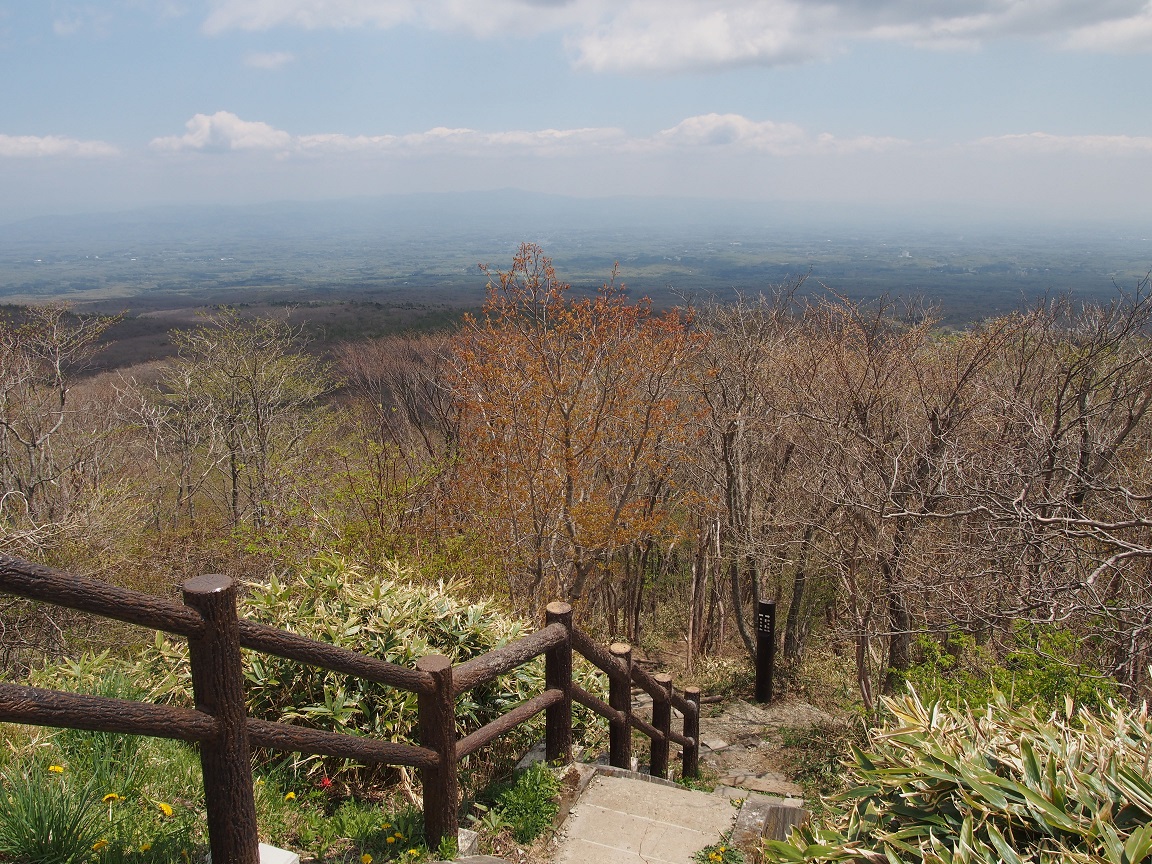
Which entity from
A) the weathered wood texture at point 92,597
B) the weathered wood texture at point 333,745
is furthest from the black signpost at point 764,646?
the weathered wood texture at point 92,597

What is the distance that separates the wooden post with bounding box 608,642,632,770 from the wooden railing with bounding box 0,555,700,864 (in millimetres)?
992

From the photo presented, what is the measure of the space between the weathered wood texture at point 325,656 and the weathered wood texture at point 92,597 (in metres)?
0.25

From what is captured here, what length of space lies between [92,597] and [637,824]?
316cm

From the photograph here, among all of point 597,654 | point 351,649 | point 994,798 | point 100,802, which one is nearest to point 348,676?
point 351,649

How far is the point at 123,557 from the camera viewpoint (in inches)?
474

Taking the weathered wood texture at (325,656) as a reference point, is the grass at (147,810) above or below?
below

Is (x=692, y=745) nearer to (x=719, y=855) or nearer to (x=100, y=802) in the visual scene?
(x=719, y=855)

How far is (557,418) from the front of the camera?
448 inches

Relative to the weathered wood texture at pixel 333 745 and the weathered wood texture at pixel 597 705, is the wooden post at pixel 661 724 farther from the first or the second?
the weathered wood texture at pixel 333 745

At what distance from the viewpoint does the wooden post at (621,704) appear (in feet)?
16.1

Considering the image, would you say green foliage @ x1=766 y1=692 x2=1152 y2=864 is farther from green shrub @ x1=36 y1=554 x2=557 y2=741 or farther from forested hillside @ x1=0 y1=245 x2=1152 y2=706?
forested hillside @ x1=0 y1=245 x2=1152 y2=706

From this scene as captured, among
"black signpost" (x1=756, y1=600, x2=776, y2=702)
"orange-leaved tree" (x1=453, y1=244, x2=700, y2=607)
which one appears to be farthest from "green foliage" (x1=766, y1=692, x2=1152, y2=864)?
"orange-leaved tree" (x1=453, y1=244, x2=700, y2=607)

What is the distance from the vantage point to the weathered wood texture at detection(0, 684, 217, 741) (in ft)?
5.97

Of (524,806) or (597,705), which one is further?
(597,705)
